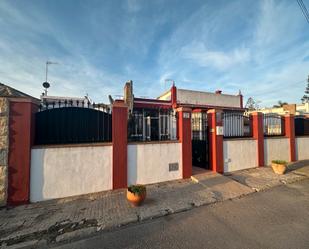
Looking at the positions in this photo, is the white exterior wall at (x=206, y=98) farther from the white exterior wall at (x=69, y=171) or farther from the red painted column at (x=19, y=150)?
the red painted column at (x=19, y=150)

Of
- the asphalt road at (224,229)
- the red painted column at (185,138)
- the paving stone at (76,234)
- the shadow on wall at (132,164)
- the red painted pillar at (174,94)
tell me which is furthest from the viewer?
the red painted pillar at (174,94)

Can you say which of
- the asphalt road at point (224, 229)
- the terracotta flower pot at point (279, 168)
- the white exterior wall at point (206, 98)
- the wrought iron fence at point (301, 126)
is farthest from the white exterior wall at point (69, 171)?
the wrought iron fence at point (301, 126)

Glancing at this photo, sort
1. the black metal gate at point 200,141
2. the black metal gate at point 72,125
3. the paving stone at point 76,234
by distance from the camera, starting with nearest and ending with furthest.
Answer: the paving stone at point 76,234 < the black metal gate at point 72,125 < the black metal gate at point 200,141

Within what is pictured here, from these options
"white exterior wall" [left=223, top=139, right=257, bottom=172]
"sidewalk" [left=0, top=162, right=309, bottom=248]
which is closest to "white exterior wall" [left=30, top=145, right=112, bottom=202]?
"sidewalk" [left=0, top=162, right=309, bottom=248]

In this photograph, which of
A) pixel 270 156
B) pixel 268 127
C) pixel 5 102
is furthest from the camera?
pixel 268 127

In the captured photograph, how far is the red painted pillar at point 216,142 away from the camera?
7.34 meters

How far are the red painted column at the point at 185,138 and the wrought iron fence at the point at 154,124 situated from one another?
36cm

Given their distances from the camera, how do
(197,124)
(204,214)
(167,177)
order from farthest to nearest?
(197,124) → (167,177) → (204,214)

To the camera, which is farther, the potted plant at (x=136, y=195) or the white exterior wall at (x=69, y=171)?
the white exterior wall at (x=69, y=171)

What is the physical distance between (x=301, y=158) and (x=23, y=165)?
13.9m

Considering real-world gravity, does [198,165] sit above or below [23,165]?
below

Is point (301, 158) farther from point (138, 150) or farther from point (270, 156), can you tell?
point (138, 150)

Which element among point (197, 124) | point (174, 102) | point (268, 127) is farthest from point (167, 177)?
point (174, 102)

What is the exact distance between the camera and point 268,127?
996 cm
